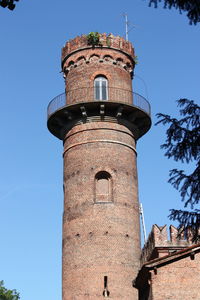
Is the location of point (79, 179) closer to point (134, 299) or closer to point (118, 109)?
point (118, 109)

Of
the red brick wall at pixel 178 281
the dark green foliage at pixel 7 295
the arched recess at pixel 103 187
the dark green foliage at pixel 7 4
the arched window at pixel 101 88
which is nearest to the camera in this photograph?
the dark green foliage at pixel 7 4

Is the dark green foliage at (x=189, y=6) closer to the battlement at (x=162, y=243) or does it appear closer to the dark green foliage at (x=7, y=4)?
the dark green foliage at (x=7, y=4)

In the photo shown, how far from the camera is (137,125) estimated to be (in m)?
27.0

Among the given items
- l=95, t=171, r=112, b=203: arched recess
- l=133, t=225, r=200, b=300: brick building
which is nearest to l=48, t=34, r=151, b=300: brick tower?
l=95, t=171, r=112, b=203: arched recess

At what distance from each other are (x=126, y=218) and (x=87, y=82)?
23.3 feet

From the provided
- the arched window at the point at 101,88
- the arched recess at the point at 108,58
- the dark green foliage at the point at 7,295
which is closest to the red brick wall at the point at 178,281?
the arched window at the point at 101,88

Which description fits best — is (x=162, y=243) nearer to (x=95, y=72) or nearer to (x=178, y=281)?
(x=178, y=281)

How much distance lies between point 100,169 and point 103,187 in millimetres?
822

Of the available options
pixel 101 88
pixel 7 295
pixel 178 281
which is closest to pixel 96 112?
pixel 101 88

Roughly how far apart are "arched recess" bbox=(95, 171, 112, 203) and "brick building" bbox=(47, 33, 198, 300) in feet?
0.15

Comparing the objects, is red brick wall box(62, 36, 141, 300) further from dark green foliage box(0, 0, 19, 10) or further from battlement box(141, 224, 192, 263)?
dark green foliage box(0, 0, 19, 10)

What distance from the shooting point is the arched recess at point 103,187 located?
23.8 m

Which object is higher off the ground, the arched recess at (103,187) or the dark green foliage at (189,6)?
the arched recess at (103,187)

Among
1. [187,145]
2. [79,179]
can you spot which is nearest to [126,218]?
[79,179]
